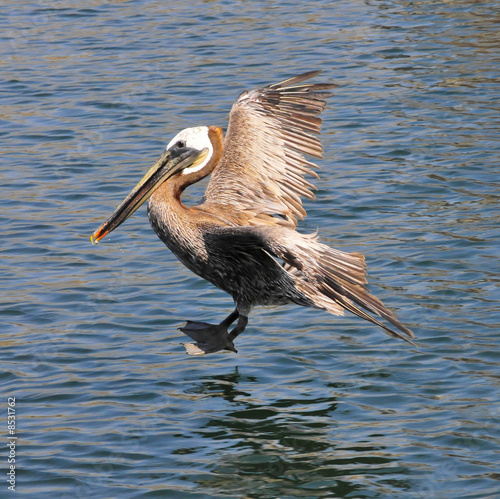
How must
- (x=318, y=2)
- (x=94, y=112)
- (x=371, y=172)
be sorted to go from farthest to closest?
(x=318, y=2) → (x=94, y=112) → (x=371, y=172)

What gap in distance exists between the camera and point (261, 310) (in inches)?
328

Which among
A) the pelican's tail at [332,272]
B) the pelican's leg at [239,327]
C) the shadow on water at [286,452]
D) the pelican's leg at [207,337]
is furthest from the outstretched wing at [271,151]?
the shadow on water at [286,452]

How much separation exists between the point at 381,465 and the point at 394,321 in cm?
85

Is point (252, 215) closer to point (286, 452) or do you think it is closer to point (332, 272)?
point (332, 272)

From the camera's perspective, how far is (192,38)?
610 inches

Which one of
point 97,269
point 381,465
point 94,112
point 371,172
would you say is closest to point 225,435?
point 381,465

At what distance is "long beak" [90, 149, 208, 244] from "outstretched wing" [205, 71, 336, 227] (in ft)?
1.16

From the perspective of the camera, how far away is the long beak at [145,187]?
284 inches

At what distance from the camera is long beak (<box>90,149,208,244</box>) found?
7.22 meters

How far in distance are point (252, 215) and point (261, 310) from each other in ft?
4.36

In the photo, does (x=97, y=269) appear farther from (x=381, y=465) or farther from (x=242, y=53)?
(x=242, y=53)

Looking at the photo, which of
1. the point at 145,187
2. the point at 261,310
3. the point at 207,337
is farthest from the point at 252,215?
the point at 261,310

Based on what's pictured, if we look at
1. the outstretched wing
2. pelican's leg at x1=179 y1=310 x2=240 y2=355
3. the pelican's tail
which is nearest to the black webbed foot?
pelican's leg at x1=179 y1=310 x2=240 y2=355

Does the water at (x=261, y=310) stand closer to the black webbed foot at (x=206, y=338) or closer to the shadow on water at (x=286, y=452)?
the shadow on water at (x=286, y=452)
